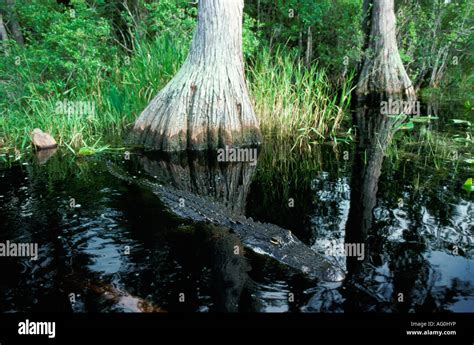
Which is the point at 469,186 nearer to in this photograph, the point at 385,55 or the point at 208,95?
the point at 208,95

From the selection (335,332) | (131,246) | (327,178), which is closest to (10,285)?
(131,246)

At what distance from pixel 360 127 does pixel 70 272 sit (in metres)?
8.61

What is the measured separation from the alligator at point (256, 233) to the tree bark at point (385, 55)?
35.5 feet

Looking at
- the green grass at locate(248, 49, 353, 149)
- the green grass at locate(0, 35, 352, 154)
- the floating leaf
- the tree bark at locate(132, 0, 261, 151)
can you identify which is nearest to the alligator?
the tree bark at locate(132, 0, 261, 151)

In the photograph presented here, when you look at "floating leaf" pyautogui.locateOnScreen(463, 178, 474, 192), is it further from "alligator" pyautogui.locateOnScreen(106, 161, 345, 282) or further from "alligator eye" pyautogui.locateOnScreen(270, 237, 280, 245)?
"alligator eye" pyautogui.locateOnScreen(270, 237, 280, 245)

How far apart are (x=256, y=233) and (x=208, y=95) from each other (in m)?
4.24

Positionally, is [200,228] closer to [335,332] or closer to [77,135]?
[335,332]

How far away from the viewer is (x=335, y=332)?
3.37m

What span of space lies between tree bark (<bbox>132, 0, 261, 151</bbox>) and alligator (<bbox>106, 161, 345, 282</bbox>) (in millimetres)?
2266

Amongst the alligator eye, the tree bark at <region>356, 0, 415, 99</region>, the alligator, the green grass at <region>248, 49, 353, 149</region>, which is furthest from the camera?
the tree bark at <region>356, 0, 415, 99</region>

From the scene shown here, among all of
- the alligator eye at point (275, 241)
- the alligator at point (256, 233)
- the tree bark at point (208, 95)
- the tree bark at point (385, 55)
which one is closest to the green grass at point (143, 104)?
the tree bark at point (208, 95)

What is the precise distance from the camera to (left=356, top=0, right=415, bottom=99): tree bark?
1460 cm

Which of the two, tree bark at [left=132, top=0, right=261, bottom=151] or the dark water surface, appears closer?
the dark water surface

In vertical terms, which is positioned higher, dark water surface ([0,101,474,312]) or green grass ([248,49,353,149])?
green grass ([248,49,353,149])
